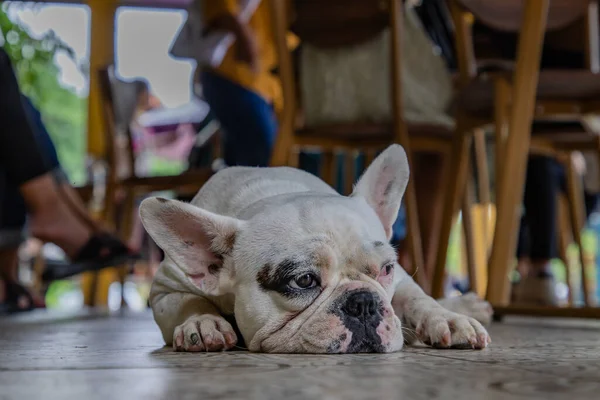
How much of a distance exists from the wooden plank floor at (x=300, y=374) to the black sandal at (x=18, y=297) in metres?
1.76

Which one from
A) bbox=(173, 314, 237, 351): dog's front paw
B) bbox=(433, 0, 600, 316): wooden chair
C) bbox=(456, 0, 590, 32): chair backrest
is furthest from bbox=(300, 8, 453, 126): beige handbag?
bbox=(173, 314, 237, 351): dog's front paw


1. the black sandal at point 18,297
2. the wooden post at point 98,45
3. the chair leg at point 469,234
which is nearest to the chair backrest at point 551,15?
the chair leg at point 469,234

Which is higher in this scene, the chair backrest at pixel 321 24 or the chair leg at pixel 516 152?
the chair backrest at pixel 321 24

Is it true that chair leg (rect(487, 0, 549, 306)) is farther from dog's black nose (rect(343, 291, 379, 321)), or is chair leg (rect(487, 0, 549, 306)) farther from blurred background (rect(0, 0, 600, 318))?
dog's black nose (rect(343, 291, 379, 321))

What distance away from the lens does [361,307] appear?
1177 millimetres

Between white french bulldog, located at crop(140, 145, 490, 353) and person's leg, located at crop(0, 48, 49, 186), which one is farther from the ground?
person's leg, located at crop(0, 48, 49, 186)

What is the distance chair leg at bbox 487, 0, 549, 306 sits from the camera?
6.57 feet

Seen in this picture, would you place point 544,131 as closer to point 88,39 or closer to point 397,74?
point 397,74

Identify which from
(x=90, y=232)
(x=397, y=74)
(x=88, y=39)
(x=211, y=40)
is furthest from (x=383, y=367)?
(x=88, y=39)

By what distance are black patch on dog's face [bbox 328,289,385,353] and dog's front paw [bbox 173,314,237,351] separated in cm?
18

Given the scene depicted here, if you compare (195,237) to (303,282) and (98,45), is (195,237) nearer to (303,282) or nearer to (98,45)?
(303,282)

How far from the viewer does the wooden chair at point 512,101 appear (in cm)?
201

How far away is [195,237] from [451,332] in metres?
0.44

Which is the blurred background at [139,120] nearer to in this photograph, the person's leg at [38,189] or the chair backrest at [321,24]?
the chair backrest at [321,24]
